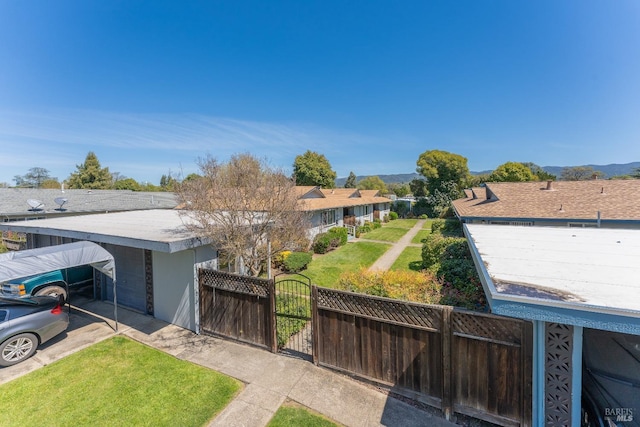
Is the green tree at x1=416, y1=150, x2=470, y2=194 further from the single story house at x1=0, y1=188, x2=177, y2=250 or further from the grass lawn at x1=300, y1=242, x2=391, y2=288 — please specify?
the single story house at x1=0, y1=188, x2=177, y2=250

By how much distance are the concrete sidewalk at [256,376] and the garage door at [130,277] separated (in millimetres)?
834

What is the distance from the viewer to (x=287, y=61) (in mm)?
17391

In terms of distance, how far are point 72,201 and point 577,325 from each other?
1161 inches

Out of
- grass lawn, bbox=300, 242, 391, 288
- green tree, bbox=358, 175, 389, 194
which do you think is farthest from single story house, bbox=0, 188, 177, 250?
green tree, bbox=358, 175, 389, 194

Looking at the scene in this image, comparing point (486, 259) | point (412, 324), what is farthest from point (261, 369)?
point (486, 259)

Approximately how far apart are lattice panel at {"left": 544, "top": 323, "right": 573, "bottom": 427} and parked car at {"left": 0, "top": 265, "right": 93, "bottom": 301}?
12398 millimetres

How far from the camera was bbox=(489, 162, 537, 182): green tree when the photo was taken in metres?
41.1

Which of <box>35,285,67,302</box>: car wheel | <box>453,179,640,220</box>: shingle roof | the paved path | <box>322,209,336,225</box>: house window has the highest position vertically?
<box>453,179,640,220</box>: shingle roof

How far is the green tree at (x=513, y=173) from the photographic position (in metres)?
41.1

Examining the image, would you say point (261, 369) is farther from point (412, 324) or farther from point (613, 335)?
point (613, 335)

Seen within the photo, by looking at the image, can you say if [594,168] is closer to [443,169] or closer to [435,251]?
[443,169]

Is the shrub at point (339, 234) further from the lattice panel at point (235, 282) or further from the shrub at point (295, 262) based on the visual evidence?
the lattice panel at point (235, 282)

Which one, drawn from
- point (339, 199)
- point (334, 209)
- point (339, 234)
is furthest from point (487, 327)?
point (339, 199)

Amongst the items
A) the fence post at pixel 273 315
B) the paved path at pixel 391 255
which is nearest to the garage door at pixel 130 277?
the fence post at pixel 273 315
